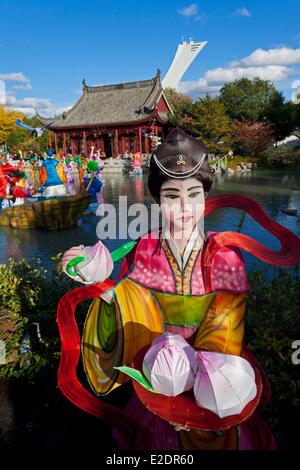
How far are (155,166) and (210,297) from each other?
613 mm

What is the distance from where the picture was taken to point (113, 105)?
2786 cm

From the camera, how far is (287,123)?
2480 cm

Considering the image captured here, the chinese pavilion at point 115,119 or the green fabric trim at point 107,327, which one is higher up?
the chinese pavilion at point 115,119

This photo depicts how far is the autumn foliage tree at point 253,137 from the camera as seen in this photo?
24.2m

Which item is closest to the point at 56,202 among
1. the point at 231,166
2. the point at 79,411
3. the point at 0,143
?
the point at 79,411

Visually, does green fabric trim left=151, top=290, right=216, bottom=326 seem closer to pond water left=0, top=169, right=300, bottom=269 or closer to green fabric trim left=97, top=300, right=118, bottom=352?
green fabric trim left=97, top=300, right=118, bottom=352

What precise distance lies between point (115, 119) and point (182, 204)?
1026 inches

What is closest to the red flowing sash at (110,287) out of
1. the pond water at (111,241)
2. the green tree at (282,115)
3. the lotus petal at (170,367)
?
the lotus petal at (170,367)

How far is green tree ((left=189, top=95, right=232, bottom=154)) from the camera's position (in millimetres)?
20078

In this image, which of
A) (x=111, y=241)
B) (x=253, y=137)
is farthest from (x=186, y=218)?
(x=253, y=137)

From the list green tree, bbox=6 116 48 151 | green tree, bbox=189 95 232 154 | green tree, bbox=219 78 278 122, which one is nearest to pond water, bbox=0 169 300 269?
green tree, bbox=189 95 232 154

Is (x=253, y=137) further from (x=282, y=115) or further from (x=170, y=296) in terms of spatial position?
(x=170, y=296)

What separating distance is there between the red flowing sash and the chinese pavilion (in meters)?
23.2

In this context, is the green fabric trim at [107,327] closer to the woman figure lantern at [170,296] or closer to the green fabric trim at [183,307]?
the woman figure lantern at [170,296]
